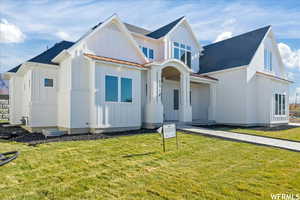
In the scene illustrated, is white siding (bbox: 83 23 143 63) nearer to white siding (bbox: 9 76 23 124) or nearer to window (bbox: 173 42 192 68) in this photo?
window (bbox: 173 42 192 68)

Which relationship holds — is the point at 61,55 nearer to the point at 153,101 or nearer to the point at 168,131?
the point at 153,101

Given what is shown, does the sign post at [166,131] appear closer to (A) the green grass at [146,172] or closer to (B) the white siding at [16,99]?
(A) the green grass at [146,172]

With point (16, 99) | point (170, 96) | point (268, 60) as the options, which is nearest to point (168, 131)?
point (170, 96)

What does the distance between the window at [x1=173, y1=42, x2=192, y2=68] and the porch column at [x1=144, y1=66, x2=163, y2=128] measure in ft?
18.5

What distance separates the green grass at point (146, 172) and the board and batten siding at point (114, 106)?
290 centimetres

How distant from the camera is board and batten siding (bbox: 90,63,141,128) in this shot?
9570 mm

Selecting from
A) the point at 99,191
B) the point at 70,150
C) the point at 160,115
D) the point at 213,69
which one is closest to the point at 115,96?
the point at 160,115

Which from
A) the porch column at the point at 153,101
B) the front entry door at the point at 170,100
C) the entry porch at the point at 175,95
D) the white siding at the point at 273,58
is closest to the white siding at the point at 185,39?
the entry porch at the point at 175,95

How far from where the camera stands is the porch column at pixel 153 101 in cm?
1138

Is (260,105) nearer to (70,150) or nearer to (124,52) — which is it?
(124,52)

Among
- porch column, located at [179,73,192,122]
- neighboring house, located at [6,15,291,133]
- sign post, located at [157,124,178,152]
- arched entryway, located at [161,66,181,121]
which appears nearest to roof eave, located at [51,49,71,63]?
neighboring house, located at [6,15,291,133]

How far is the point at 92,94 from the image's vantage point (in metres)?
9.59

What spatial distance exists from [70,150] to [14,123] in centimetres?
1205

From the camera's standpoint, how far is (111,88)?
10.0 meters
